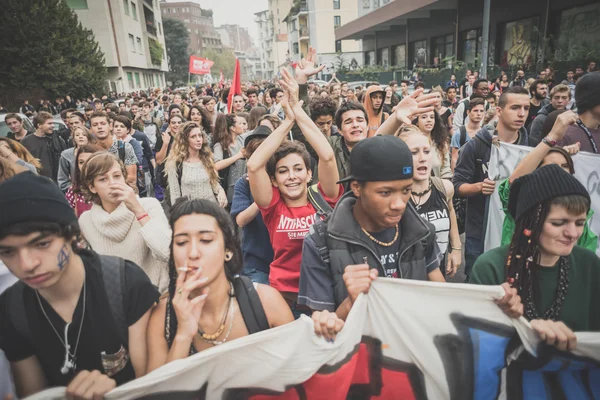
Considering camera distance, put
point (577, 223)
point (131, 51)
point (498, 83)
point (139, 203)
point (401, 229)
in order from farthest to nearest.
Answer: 1. point (131, 51)
2. point (498, 83)
3. point (139, 203)
4. point (401, 229)
5. point (577, 223)

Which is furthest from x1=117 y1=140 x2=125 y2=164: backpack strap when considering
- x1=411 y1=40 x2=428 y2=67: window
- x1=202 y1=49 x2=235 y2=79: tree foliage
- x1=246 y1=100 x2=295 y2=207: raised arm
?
x1=202 y1=49 x2=235 y2=79: tree foliage

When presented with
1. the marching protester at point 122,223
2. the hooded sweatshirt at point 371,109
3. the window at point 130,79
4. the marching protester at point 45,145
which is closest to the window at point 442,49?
the hooded sweatshirt at point 371,109

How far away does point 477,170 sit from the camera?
140 inches

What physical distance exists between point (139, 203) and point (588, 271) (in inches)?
101

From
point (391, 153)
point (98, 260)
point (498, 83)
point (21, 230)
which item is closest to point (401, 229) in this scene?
point (391, 153)

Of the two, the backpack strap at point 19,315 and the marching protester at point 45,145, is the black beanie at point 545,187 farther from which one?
the marching protester at point 45,145

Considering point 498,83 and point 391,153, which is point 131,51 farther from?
point 391,153

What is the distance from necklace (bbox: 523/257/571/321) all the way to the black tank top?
967 millimetres

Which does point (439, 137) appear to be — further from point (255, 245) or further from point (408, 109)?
point (255, 245)

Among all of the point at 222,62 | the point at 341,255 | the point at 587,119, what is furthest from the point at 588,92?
the point at 222,62

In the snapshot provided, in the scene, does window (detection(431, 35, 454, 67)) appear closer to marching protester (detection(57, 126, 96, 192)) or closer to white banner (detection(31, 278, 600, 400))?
marching protester (detection(57, 126, 96, 192))

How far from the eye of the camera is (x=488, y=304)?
169 centimetres

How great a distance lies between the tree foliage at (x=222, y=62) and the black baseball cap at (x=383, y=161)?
119305 millimetres

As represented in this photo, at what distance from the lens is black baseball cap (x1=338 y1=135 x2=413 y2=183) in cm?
177
